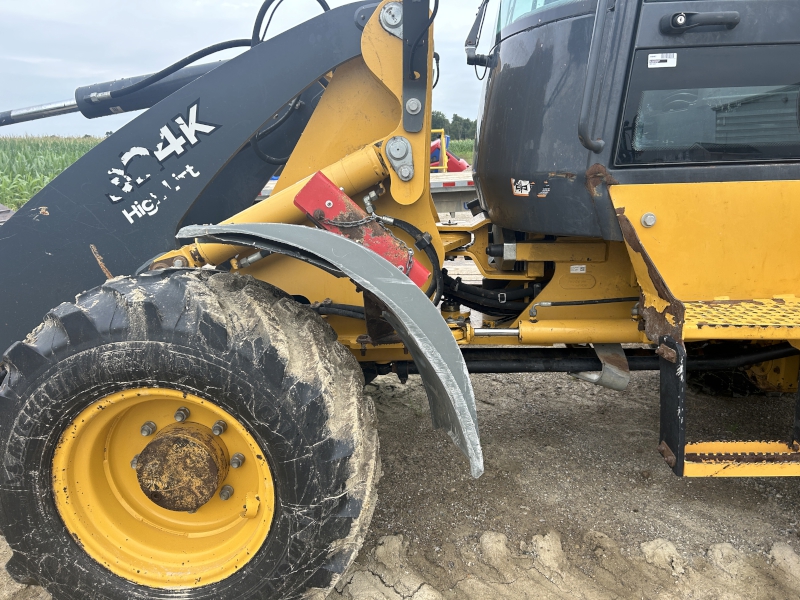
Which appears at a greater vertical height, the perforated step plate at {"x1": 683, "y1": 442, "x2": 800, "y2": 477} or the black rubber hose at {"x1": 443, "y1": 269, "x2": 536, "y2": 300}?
the black rubber hose at {"x1": 443, "y1": 269, "x2": 536, "y2": 300}

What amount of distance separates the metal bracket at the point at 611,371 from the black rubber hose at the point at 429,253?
2.54 feet

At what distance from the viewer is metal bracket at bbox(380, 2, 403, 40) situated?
216 cm

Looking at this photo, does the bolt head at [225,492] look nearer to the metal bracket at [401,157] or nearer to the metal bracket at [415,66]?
the metal bracket at [401,157]

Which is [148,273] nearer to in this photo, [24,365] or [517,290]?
[24,365]

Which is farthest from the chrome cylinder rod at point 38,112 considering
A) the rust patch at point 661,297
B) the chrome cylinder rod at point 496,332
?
the rust patch at point 661,297

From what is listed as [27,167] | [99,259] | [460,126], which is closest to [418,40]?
[99,259]

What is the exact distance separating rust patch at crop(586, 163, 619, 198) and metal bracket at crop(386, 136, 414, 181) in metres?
0.70

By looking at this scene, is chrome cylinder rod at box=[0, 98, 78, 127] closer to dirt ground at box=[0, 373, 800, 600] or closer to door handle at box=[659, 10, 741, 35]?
dirt ground at box=[0, 373, 800, 600]

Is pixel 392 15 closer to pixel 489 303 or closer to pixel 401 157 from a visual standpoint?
pixel 401 157

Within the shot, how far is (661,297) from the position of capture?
6.86 feet

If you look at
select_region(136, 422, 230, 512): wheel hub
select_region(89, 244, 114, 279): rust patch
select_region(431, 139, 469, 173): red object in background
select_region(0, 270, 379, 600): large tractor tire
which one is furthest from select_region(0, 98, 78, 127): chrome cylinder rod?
select_region(431, 139, 469, 173): red object in background

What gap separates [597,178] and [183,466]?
5.91ft

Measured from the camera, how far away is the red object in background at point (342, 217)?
2129 millimetres

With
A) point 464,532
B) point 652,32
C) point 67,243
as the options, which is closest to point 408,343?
point 464,532
